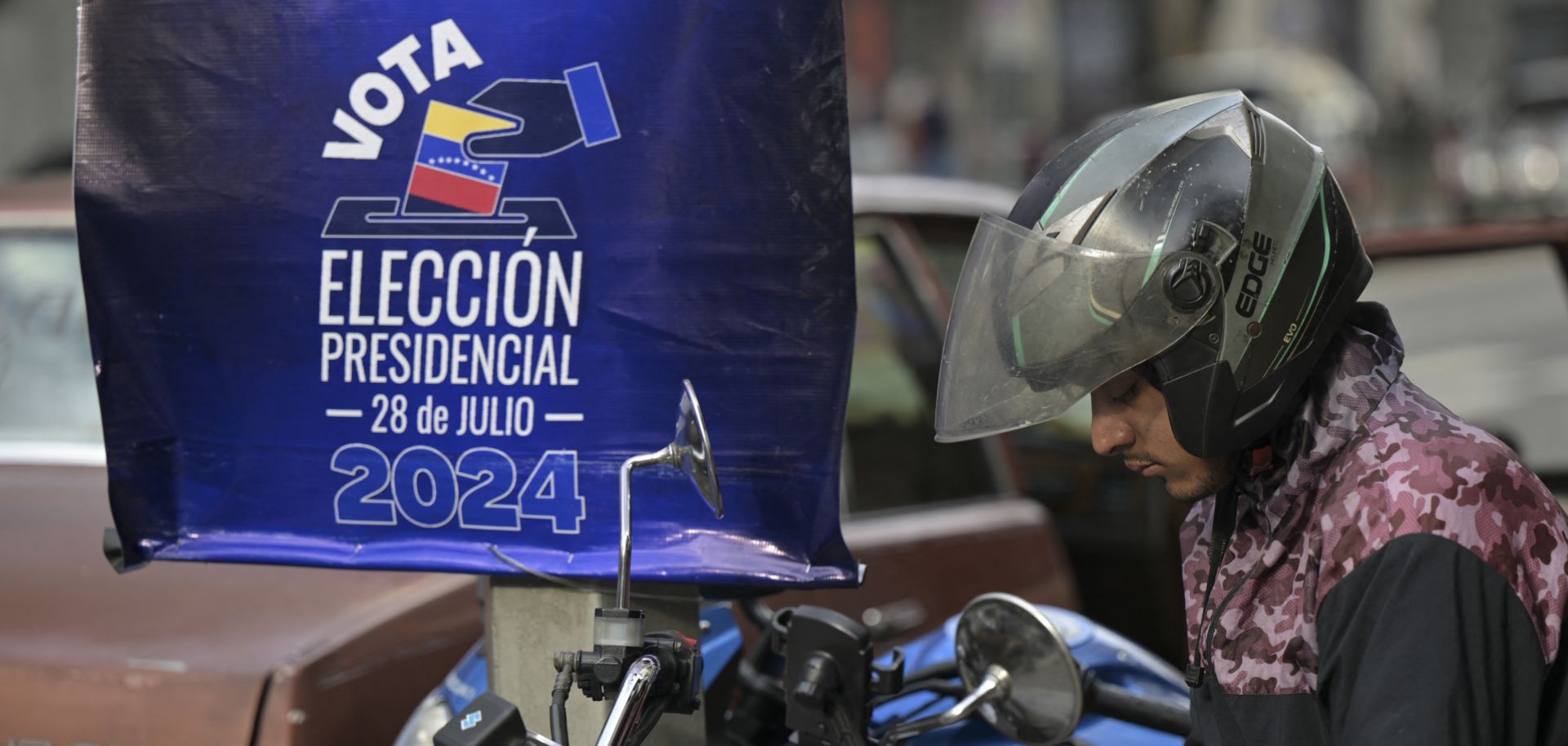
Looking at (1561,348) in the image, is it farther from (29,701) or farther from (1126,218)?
(29,701)

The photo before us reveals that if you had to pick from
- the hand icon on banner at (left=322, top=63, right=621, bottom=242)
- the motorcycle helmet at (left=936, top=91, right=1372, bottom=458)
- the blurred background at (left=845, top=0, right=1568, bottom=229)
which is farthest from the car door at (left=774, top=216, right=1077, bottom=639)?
the blurred background at (left=845, top=0, right=1568, bottom=229)

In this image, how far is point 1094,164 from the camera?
199 cm

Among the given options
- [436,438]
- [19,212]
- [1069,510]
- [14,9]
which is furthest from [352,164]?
[14,9]

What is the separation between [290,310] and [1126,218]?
119 cm

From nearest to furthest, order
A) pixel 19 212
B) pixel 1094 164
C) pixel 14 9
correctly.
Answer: pixel 1094 164, pixel 19 212, pixel 14 9

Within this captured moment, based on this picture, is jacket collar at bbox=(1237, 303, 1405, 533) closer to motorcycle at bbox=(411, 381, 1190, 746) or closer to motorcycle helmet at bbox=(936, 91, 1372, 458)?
motorcycle helmet at bbox=(936, 91, 1372, 458)

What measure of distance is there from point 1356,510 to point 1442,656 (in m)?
0.20

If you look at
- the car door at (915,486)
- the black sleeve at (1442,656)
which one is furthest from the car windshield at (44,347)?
the black sleeve at (1442,656)

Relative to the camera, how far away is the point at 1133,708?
257cm

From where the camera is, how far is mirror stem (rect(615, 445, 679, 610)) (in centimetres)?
194

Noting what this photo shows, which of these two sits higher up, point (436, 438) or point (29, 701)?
point (436, 438)

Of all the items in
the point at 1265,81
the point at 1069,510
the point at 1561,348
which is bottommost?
the point at 1069,510

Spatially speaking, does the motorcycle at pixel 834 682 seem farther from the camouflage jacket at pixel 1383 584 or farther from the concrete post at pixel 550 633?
the camouflage jacket at pixel 1383 584

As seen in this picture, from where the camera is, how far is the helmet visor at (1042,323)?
1.92 meters
